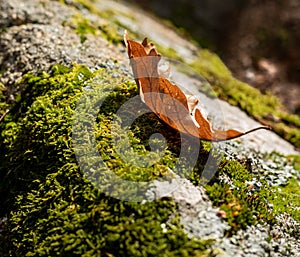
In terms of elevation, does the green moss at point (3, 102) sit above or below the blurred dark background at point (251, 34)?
below

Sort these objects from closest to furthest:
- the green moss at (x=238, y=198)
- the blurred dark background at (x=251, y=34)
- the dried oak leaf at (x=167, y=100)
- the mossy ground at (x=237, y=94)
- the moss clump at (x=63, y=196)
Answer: the moss clump at (x=63, y=196), the green moss at (x=238, y=198), the dried oak leaf at (x=167, y=100), the mossy ground at (x=237, y=94), the blurred dark background at (x=251, y=34)

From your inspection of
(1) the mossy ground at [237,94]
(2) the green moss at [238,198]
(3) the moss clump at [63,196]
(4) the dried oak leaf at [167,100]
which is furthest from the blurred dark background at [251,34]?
(3) the moss clump at [63,196]

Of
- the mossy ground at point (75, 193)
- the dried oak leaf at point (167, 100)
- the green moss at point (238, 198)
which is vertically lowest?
the mossy ground at point (75, 193)

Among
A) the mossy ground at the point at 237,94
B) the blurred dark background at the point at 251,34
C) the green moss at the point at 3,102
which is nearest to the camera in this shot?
the green moss at the point at 3,102

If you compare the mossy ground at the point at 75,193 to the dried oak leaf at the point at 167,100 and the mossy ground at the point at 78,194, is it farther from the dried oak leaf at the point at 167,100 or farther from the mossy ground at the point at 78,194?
the dried oak leaf at the point at 167,100

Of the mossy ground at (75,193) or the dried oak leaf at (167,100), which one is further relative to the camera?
the dried oak leaf at (167,100)

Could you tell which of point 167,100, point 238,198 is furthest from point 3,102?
point 238,198

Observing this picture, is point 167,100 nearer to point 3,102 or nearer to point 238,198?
point 238,198

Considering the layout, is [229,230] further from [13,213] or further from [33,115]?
[33,115]
